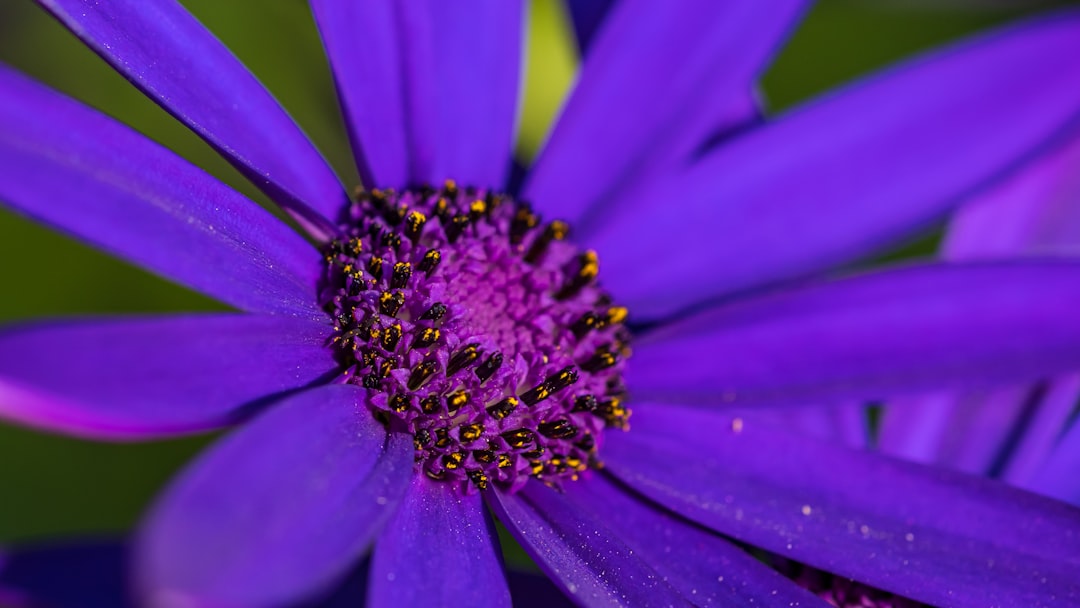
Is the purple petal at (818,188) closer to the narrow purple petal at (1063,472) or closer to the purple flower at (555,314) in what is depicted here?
the purple flower at (555,314)

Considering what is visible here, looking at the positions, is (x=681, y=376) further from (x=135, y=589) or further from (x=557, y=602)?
(x=135, y=589)

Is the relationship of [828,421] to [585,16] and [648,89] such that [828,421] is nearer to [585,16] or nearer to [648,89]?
[648,89]

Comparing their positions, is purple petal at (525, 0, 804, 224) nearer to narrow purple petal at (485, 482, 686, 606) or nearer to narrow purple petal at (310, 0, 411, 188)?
narrow purple petal at (310, 0, 411, 188)

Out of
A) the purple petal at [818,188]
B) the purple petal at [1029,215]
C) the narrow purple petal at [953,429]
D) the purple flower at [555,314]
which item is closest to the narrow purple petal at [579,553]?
the purple flower at [555,314]

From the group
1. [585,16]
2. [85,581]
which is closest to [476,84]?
[585,16]

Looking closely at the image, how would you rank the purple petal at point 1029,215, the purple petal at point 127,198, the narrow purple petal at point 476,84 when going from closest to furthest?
1. the purple petal at point 127,198
2. the narrow purple petal at point 476,84
3. the purple petal at point 1029,215

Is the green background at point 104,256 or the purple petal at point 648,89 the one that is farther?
the green background at point 104,256

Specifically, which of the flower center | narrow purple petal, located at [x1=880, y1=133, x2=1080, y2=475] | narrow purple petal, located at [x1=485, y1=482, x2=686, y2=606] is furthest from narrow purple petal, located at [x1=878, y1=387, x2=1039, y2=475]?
narrow purple petal, located at [x1=485, y1=482, x2=686, y2=606]
